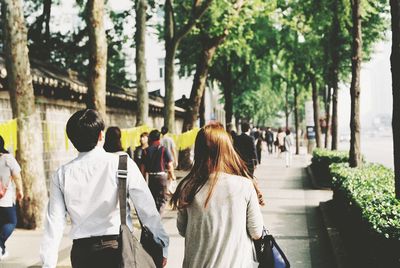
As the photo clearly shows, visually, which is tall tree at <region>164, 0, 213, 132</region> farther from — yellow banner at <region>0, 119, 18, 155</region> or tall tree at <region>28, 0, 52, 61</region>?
yellow banner at <region>0, 119, 18, 155</region>

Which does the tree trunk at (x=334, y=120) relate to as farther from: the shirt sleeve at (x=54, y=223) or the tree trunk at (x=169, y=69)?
the shirt sleeve at (x=54, y=223)

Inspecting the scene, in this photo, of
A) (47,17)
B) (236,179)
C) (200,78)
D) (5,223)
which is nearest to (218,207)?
(236,179)

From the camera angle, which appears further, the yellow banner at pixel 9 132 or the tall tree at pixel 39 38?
the tall tree at pixel 39 38

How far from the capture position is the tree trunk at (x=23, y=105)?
9.52 m

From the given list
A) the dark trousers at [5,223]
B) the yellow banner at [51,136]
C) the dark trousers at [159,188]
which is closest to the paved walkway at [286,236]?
the dark trousers at [5,223]

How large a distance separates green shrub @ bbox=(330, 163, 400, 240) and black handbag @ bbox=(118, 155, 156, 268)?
7.35 ft

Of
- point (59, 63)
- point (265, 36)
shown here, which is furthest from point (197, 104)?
point (59, 63)

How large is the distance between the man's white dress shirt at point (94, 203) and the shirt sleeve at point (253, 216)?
0.55m

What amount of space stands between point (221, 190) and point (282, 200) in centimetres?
1021

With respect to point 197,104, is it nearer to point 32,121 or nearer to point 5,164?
point 32,121

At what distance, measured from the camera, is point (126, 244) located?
320cm

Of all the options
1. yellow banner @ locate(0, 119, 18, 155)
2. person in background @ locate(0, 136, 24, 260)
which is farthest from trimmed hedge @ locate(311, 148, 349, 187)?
person in background @ locate(0, 136, 24, 260)

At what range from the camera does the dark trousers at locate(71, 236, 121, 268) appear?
10.9 feet

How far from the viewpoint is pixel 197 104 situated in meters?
21.6
